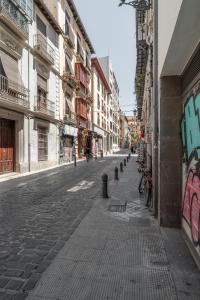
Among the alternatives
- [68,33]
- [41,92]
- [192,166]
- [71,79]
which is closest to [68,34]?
[68,33]

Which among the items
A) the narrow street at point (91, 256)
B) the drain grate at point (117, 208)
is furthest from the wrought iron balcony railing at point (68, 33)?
the narrow street at point (91, 256)

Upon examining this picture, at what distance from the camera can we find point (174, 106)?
5203mm

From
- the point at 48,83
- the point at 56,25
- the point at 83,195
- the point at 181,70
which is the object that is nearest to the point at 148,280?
the point at 181,70

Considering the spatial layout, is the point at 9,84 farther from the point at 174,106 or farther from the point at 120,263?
the point at 120,263

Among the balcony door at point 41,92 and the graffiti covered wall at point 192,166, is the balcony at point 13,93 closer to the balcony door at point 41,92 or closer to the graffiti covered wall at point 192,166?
the balcony door at point 41,92

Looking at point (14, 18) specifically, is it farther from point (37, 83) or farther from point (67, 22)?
point (67, 22)

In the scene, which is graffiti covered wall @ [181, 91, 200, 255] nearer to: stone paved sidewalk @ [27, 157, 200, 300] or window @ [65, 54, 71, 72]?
stone paved sidewalk @ [27, 157, 200, 300]

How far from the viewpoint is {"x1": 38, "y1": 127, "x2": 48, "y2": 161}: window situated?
60.6 feet

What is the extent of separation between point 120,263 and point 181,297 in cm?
105

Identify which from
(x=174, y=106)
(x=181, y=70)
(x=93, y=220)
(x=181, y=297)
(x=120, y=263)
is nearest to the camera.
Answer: (x=181, y=297)

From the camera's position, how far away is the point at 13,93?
14.3 meters

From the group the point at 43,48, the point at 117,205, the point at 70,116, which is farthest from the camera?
the point at 70,116

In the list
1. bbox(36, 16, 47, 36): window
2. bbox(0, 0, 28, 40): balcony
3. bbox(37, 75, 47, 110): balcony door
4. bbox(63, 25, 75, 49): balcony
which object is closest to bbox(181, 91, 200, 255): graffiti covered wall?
bbox(0, 0, 28, 40): balcony

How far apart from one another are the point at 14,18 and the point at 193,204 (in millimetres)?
14682
